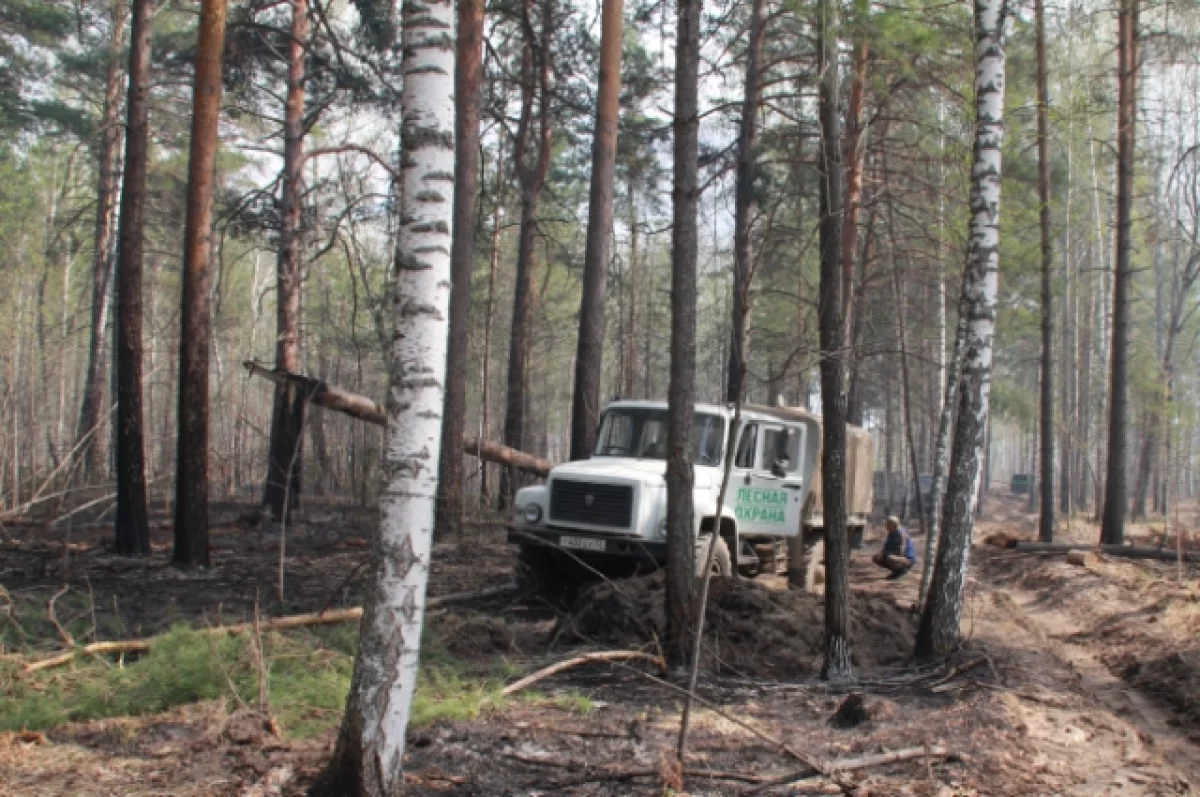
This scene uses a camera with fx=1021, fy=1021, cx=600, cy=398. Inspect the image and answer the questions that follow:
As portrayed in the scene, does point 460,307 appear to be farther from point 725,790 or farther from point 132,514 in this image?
point 725,790

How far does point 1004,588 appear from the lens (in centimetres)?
1641

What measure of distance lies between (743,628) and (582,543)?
7.82 ft

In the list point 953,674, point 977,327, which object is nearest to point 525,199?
point 977,327

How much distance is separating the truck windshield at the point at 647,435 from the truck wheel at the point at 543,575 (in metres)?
1.49

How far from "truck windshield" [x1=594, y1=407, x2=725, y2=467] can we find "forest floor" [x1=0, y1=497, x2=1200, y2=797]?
7.03ft

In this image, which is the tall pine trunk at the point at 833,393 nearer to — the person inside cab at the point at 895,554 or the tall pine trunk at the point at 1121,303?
the person inside cab at the point at 895,554

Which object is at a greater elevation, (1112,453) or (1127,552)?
(1112,453)

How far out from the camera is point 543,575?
11578mm

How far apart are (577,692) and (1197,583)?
9908mm

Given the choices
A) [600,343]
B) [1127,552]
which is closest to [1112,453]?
[1127,552]

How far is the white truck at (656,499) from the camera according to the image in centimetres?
1084

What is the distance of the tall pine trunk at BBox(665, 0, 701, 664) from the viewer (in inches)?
305

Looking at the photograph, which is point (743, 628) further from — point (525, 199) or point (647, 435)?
point (525, 199)

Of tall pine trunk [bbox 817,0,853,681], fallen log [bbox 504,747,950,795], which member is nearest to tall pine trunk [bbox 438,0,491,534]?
tall pine trunk [bbox 817,0,853,681]
